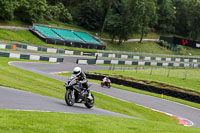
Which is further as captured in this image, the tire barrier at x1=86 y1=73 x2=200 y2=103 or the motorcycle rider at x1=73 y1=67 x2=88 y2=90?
the tire barrier at x1=86 y1=73 x2=200 y2=103

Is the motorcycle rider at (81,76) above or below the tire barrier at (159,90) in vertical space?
above

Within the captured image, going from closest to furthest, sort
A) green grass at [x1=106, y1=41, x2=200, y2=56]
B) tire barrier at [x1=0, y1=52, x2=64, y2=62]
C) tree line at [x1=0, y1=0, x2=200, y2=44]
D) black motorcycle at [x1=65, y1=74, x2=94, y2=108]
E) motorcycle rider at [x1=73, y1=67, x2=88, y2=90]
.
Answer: black motorcycle at [x1=65, y1=74, x2=94, y2=108] < motorcycle rider at [x1=73, y1=67, x2=88, y2=90] < tire barrier at [x1=0, y1=52, x2=64, y2=62] < tree line at [x1=0, y1=0, x2=200, y2=44] < green grass at [x1=106, y1=41, x2=200, y2=56]

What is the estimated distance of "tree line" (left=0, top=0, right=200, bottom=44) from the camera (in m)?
70.7

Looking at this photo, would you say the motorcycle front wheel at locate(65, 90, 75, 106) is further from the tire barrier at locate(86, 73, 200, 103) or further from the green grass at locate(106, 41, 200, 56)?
the green grass at locate(106, 41, 200, 56)

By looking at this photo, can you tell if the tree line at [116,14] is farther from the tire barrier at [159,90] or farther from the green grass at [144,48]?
the tire barrier at [159,90]

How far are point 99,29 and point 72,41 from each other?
23.6m

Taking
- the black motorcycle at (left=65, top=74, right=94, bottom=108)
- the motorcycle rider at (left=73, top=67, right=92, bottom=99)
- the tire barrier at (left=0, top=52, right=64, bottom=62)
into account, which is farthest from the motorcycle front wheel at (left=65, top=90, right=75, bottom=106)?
the tire barrier at (left=0, top=52, right=64, bottom=62)

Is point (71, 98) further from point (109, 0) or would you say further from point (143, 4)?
point (109, 0)

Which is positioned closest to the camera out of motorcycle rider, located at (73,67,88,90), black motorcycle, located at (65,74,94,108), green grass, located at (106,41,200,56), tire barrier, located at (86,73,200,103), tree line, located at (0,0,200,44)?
A: black motorcycle, located at (65,74,94,108)

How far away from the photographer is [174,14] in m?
107

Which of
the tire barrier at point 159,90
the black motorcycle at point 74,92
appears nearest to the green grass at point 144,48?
the tire barrier at point 159,90

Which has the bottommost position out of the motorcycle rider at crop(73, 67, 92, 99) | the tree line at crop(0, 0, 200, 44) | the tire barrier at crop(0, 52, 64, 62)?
the tire barrier at crop(0, 52, 64, 62)

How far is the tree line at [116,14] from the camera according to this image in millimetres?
70688

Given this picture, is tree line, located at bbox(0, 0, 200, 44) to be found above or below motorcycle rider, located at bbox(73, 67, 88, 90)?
above
